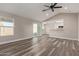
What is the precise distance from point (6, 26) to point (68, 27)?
618 cm

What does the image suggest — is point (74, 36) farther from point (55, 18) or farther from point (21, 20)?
point (21, 20)

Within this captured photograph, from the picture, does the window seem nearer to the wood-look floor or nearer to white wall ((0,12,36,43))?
white wall ((0,12,36,43))

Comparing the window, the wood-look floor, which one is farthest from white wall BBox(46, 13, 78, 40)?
the wood-look floor

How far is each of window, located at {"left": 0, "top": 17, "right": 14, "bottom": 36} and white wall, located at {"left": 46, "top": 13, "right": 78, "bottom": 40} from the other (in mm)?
3681

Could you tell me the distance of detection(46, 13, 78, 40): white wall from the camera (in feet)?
31.1

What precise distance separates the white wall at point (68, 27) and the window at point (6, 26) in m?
3.68

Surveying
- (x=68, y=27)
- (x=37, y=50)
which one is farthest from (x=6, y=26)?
(x=68, y=27)

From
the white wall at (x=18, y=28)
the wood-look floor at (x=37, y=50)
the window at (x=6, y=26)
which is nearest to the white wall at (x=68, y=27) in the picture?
the white wall at (x=18, y=28)

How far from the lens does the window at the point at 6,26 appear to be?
21.6ft

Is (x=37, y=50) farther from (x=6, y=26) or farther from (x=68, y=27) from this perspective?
(x=68, y=27)

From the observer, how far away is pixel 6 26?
23.1ft

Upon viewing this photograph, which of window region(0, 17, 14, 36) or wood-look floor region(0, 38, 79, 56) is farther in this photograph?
window region(0, 17, 14, 36)

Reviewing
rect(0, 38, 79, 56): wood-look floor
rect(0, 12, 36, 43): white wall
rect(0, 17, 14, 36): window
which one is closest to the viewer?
rect(0, 38, 79, 56): wood-look floor

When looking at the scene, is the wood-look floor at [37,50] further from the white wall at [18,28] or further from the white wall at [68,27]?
the white wall at [68,27]
